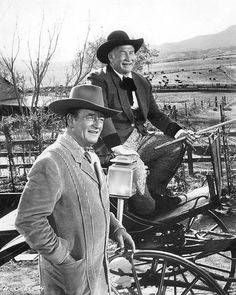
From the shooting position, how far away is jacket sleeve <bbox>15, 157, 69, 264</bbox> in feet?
5.08

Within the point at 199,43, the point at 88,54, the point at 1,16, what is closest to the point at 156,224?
the point at 1,16

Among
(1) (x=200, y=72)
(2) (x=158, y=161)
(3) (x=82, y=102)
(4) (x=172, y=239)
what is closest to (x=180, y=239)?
(4) (x=172, y=239)

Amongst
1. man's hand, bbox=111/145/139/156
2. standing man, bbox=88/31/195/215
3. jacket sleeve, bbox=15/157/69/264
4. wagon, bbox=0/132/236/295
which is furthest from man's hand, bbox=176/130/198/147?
jacket sleeve, bbox=15/157/69/264

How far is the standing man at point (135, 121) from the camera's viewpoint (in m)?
2.82

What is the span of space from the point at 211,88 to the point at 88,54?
4.01 metres

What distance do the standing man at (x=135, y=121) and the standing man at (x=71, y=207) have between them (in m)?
0.99

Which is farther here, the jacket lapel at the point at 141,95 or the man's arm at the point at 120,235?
the jacket lapel at the point at 141,95

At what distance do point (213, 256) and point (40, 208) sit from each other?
2.87 metres

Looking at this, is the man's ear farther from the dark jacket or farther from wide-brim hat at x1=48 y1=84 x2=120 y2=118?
the dark jacket

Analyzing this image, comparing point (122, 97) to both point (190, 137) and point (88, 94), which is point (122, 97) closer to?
point (190, 137)

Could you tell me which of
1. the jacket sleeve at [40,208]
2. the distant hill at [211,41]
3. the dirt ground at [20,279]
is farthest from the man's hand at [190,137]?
the distant hill at [211,41]

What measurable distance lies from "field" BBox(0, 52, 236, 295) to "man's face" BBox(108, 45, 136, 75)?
2.04 metres

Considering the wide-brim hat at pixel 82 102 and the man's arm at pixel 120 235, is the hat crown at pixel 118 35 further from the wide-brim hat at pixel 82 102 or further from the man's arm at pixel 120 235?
the man's arm at pixel 120 235

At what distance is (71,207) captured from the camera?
1.66 meters
